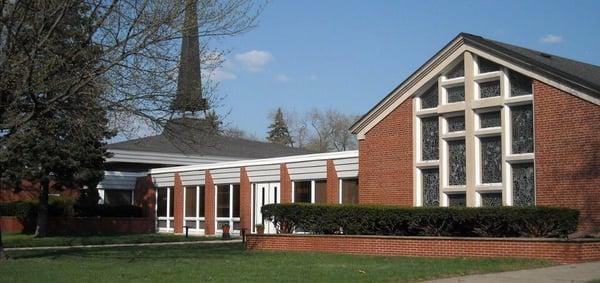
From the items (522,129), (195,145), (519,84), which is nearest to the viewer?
(195,145)

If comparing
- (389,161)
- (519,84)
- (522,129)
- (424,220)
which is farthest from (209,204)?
(519,84)

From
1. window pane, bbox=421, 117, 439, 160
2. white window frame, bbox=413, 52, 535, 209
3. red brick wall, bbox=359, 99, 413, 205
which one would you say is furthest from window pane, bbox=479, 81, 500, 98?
red brick wall, bbox=359, 99, 413, 205

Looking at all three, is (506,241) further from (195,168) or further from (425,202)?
(195,168)

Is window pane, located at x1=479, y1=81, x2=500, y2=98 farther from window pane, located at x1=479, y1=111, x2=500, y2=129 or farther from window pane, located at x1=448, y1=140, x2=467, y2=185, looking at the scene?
window pane, located at x1=448, y1=140, x2=467, y2=185

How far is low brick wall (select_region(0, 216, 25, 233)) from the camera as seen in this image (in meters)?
41.4

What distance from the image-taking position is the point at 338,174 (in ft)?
103

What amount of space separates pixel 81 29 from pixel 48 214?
77.4 ft

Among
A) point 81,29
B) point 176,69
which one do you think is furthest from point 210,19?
point 81,29

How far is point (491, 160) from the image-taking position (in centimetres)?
2372

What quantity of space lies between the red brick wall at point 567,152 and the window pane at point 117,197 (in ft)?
92.2

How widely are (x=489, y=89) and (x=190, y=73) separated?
399 inches

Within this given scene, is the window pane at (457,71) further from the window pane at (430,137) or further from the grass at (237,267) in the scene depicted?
the grass at (237,267)

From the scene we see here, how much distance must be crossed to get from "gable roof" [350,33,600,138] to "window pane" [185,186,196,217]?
47.1 ft

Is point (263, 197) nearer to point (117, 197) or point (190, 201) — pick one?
point (190, 201)
